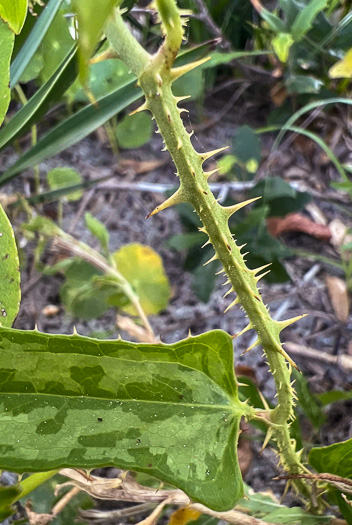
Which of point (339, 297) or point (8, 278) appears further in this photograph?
point (339, 297)

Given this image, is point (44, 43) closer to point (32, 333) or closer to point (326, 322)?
point (32, 333)

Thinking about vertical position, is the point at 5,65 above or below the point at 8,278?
above

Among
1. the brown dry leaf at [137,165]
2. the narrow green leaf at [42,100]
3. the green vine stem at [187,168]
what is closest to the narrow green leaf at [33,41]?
the narrow green leaf at [42,100]

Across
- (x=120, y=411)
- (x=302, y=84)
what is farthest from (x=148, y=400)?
(x=302, y=84)

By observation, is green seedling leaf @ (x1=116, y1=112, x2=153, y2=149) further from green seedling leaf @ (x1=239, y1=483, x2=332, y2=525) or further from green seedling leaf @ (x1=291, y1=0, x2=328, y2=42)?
green seedling leaf @ (x1=239, y1=483, x2=332, y2=525)

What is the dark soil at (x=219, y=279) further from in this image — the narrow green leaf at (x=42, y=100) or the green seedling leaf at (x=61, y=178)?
the narrow green leaf at (x=42, y=100)

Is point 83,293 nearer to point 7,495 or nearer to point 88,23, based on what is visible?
point 7,495

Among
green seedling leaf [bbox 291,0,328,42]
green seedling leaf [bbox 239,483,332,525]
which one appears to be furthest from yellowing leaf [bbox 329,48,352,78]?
green seedling leaf [bbox 239,483,332,525]
